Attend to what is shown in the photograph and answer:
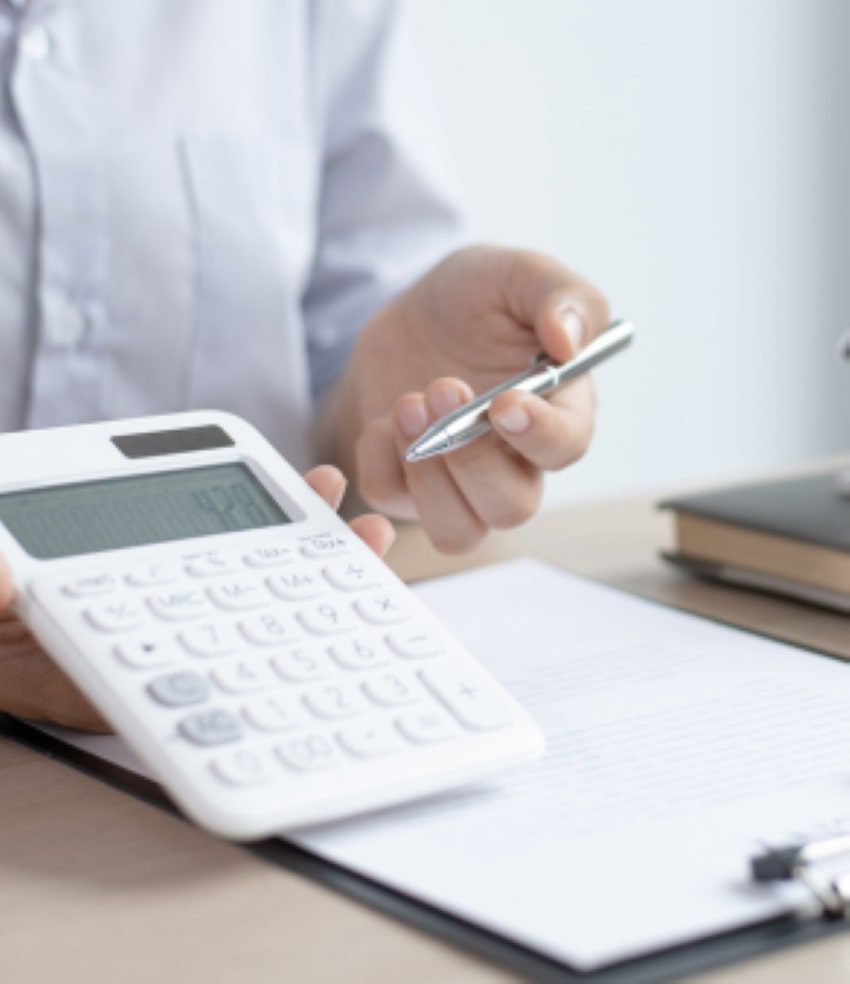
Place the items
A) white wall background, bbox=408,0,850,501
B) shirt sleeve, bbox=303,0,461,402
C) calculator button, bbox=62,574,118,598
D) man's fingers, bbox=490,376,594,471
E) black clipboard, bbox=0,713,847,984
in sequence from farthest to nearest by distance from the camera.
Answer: white wall background, bbox=408,0,850,501, shirt sleeve, bbox=303,0,461,402, man's fingers, bbox=490,376,594,471, calculator button, bbox=62,574,118,598, black clipboard, bbox=0,713,847,984

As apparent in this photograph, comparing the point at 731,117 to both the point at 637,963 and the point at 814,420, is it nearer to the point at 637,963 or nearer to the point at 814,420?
the point at 814,420

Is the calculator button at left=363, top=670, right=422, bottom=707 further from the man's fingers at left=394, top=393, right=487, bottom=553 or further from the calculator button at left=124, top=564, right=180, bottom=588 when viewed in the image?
the man's fingers at left=394, top=393, right=487, bottom=553

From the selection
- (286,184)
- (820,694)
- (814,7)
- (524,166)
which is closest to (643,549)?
(820,694)

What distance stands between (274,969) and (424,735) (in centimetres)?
8

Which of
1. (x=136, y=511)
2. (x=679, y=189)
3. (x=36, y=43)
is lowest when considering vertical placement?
(x=679, y=189)

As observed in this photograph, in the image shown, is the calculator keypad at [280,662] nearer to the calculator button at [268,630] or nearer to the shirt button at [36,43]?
the calculator button at [268,630]

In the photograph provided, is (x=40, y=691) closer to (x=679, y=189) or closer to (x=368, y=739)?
(x=368, y=739)

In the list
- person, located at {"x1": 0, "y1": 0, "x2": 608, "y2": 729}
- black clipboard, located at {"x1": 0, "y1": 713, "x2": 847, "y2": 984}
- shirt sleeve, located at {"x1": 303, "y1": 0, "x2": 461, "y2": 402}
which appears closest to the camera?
black clipboard, located at {"x1": 0, "y1": 713, "x2": 847, "y2": 984}

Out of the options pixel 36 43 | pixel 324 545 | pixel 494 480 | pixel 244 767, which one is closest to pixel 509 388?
pixel 494 480

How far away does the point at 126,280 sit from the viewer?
0.88 metres

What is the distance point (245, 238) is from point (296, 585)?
19.7 inches

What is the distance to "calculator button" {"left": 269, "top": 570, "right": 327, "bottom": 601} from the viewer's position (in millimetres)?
451

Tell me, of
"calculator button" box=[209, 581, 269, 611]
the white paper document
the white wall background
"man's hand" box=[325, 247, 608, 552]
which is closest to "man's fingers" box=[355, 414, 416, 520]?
"man's hand" box=[325, 247, 608, 552]

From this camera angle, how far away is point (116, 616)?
42 cm
